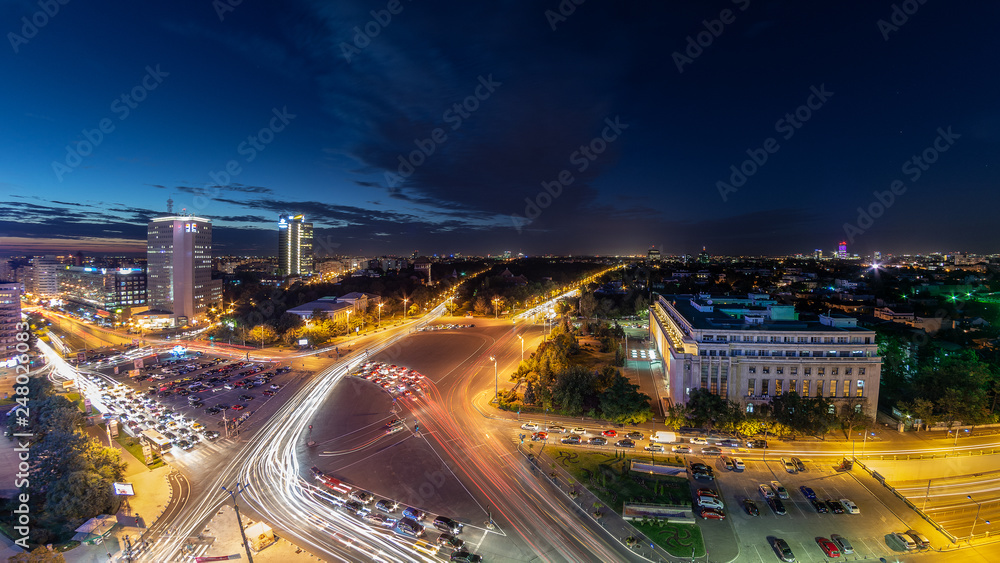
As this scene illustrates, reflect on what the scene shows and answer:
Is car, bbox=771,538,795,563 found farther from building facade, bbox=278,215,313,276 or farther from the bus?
building facade, bbox=278,215,313,276

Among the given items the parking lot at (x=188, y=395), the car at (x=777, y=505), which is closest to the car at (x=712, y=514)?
the car at (x=777, y=505)

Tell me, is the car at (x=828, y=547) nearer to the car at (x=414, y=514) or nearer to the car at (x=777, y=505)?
the car at (x=777, y=505)

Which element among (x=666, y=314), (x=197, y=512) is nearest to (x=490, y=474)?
(x=197, y=512)

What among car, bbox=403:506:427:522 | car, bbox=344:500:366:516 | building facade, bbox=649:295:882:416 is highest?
building facade, bbox=649:295:882:416

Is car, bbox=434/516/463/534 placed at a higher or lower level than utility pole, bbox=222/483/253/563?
higher

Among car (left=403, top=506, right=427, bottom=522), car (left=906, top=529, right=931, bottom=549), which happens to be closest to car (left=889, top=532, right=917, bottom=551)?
car (left=906, top=529, right=931, bottom=549)
